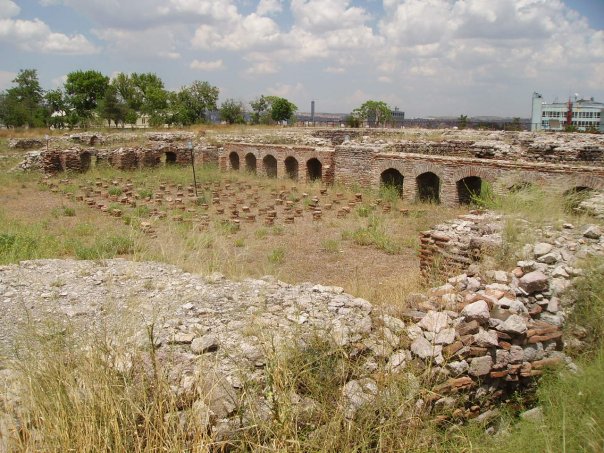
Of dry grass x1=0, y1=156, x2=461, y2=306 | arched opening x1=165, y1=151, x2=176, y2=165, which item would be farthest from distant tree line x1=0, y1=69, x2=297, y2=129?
dry grass x1=0, y1=156, x2=461, y2=306

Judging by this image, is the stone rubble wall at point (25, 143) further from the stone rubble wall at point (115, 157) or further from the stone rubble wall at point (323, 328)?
the stone rubble wall at point (323, 328)

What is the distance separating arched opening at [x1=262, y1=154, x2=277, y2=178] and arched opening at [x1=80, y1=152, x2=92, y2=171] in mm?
8404

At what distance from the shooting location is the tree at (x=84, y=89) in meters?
49.3

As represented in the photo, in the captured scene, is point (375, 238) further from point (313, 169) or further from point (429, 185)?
point (313, 169)

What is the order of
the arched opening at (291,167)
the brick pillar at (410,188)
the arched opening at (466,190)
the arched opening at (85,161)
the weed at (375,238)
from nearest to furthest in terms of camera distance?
1. the weed at (375,238)
2. the arched opening at (466,190)
3. the brick pillar at (410,188)
4. the arched opening at (291,167)
5. the arched opening at (85,161)

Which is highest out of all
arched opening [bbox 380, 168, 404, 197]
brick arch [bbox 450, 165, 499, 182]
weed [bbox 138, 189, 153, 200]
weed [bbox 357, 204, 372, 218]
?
brick arch [bbox 450, 165, 499, 182]

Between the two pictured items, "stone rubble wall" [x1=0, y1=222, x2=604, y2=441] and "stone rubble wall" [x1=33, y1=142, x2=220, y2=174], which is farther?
"stone rubble wall" [x1=33, y1=142, x2=220, y2=174]

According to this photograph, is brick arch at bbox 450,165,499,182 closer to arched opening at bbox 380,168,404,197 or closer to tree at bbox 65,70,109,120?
arched opening at bbox 380,168,404,197

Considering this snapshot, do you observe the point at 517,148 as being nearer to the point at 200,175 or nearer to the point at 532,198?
the point at 532,198

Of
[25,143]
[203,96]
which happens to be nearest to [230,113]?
[203,96]

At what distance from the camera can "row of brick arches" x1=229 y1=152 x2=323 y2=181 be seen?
62.4 feet

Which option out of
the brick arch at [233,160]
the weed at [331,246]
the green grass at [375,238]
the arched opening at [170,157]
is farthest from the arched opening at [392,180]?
the arched opening at [170,157]

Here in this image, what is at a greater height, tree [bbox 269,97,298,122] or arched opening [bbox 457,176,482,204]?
tree [bbox 269,97,298,122]

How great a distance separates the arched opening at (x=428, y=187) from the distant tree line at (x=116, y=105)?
35.1 m
